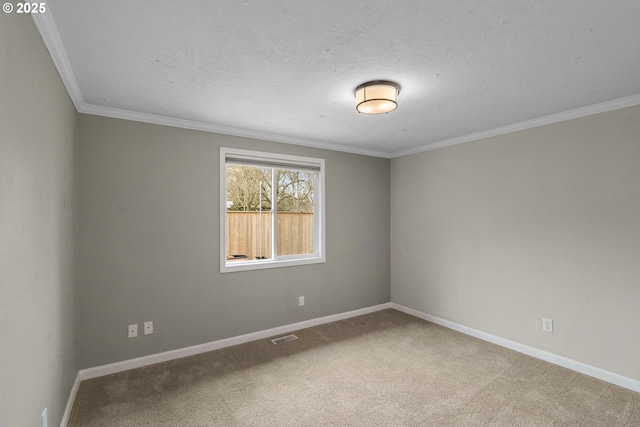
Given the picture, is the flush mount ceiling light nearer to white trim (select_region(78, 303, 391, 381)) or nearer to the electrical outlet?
white trim (select_region(78, 303, 391, 381))

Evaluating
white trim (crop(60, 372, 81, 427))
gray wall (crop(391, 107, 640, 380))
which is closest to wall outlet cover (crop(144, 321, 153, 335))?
white trim (crop(60, 372, 81, 427))

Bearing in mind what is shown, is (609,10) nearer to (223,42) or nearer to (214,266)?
(223,42)

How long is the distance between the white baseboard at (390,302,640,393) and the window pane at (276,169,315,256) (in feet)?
6.44

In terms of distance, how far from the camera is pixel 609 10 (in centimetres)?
148

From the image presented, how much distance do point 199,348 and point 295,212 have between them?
189cm

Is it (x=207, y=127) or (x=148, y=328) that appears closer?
(x=148, y=328)

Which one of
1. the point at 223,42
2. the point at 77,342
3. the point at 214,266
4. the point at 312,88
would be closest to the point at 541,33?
the point at 312,88

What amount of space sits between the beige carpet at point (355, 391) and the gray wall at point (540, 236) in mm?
378

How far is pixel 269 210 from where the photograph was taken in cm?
386

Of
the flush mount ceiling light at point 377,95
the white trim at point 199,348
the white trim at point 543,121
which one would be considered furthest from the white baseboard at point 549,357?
the flush mount ceiling light at point 377,95

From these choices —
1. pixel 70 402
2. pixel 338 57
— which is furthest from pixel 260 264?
pixel 338 57

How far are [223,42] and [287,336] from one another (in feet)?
10.0

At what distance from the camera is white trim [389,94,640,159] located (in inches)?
102

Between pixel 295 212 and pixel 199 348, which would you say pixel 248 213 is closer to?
pixel 295 212
